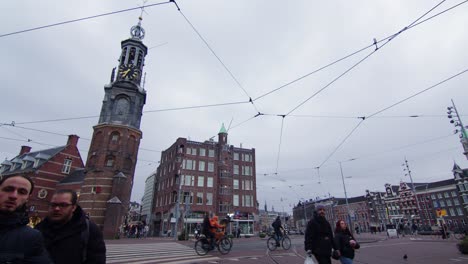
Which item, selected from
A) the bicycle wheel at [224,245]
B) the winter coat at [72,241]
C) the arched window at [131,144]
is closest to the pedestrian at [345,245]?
the winter coat at [72,241]

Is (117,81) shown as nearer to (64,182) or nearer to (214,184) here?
(64,182)

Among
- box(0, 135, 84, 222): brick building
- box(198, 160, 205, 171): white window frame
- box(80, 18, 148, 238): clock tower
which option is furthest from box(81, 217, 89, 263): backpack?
box(198, 160, 205, 171): white window frame

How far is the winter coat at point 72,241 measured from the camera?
93.7 inches

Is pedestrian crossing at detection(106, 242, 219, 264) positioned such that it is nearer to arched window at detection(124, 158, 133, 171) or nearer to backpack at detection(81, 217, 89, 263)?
backpack at detection(81, 217, 89, 263)

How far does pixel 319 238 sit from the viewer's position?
17.8ft

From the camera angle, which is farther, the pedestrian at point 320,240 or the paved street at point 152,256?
the paved street at point 152,256

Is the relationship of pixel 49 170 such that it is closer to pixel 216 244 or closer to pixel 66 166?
pixel 66 166

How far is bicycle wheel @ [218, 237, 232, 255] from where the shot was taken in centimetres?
1155

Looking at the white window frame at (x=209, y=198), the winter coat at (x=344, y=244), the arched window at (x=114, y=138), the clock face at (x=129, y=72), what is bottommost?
the winter coat at (x=344, y=244)

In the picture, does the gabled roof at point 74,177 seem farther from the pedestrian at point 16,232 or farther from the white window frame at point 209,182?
the pedestrian at point 16,232

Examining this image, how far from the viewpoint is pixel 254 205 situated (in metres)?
50.4

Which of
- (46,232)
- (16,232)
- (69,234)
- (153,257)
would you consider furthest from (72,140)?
(16,232)

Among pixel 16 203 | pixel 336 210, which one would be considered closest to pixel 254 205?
pixel 16 203

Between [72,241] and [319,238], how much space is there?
15.2 feet
